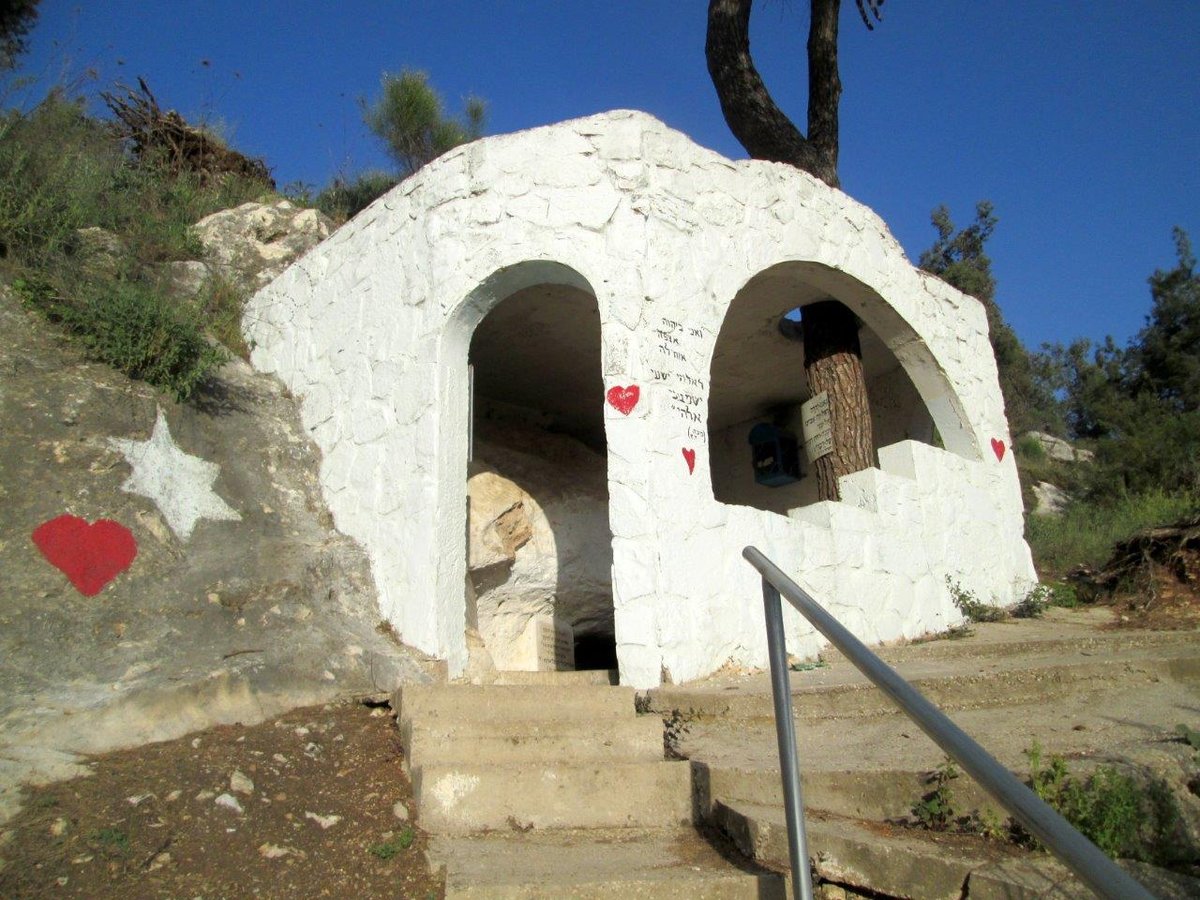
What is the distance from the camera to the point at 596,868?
283 centimetres

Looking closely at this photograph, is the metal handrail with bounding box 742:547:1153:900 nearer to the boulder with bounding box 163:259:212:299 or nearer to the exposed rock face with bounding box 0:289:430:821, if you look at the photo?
the exposed rock face with bounding box 0:289:430:821

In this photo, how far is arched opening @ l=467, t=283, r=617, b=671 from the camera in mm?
6832

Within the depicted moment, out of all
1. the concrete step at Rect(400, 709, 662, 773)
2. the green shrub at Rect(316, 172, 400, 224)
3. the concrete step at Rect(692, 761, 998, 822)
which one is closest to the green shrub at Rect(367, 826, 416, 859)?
the concrete step at Rect(400, 709, 662, 773)

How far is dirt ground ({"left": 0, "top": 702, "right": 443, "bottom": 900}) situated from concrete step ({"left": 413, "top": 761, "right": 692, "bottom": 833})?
17cm

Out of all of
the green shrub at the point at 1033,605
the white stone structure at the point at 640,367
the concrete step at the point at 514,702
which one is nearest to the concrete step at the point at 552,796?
the concrete step at the point at 514,702

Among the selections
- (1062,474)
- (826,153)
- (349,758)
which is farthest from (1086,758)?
(1062,474)

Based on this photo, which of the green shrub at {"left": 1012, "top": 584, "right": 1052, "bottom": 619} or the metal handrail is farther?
the green shrub at {"left": 1012, "top": 584, "right": 1052, "bottom": 619}

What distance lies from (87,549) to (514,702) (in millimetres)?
2544

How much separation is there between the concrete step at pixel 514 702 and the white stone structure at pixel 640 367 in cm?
49

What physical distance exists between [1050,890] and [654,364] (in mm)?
3356

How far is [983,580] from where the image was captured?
7012 millimetres

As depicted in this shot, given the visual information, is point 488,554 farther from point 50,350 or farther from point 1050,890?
point 1050,890

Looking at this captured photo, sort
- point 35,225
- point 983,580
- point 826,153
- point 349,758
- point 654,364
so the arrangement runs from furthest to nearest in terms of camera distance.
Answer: point 826,153
point 983,580
point 35,225
point 654,364
point 349,758

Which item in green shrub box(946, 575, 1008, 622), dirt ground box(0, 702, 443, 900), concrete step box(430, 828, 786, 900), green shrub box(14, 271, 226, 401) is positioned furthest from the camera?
green shrub box(946, 575, 1008, 622)
